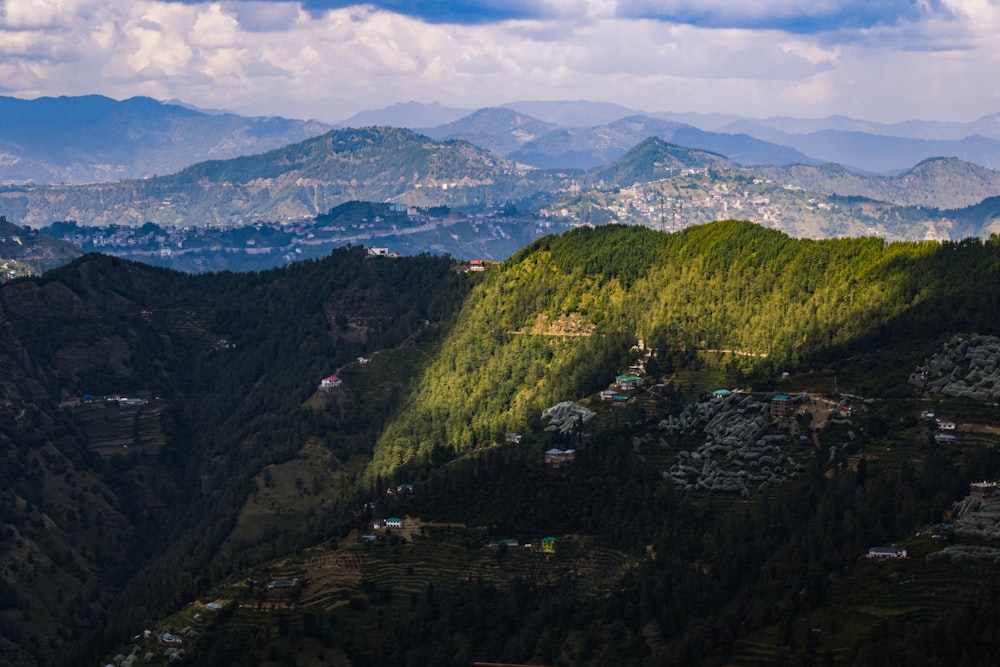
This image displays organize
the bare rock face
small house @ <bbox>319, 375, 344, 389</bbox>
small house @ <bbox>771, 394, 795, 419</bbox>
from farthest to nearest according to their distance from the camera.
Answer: small house @ <bbox>319, 375, 344, 389</bbox> → small house @ <bbox>771, 394, 795, 419</bbox> → the bare rock face

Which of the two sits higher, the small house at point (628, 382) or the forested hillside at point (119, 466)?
the small house at point (628, 382)

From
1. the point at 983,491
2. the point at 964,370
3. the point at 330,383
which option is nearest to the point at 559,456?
the point at 964,370

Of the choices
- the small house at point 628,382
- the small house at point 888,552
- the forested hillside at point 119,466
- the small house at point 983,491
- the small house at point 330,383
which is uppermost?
the small house at point 983,491

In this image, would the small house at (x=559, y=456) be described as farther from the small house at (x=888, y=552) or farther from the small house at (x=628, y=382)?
the small house at (x=888, y=552)

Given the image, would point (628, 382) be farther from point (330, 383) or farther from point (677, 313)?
point (330, 383)

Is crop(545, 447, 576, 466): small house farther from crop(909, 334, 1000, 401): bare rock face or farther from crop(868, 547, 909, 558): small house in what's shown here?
crop(868, 547, 909, 558): small house

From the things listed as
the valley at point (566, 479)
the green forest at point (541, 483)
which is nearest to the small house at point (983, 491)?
the valley at point (566, 479)

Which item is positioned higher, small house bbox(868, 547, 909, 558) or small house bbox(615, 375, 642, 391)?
small house bbox(615, 375, 642, 391)

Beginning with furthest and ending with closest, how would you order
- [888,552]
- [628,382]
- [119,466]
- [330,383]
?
[330,383] → [119,466] → [628,382] → [888,552]

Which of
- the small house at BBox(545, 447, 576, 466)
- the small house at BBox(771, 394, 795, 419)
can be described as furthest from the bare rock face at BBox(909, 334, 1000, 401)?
the small house at BBox(545, 447, 576, 466)
